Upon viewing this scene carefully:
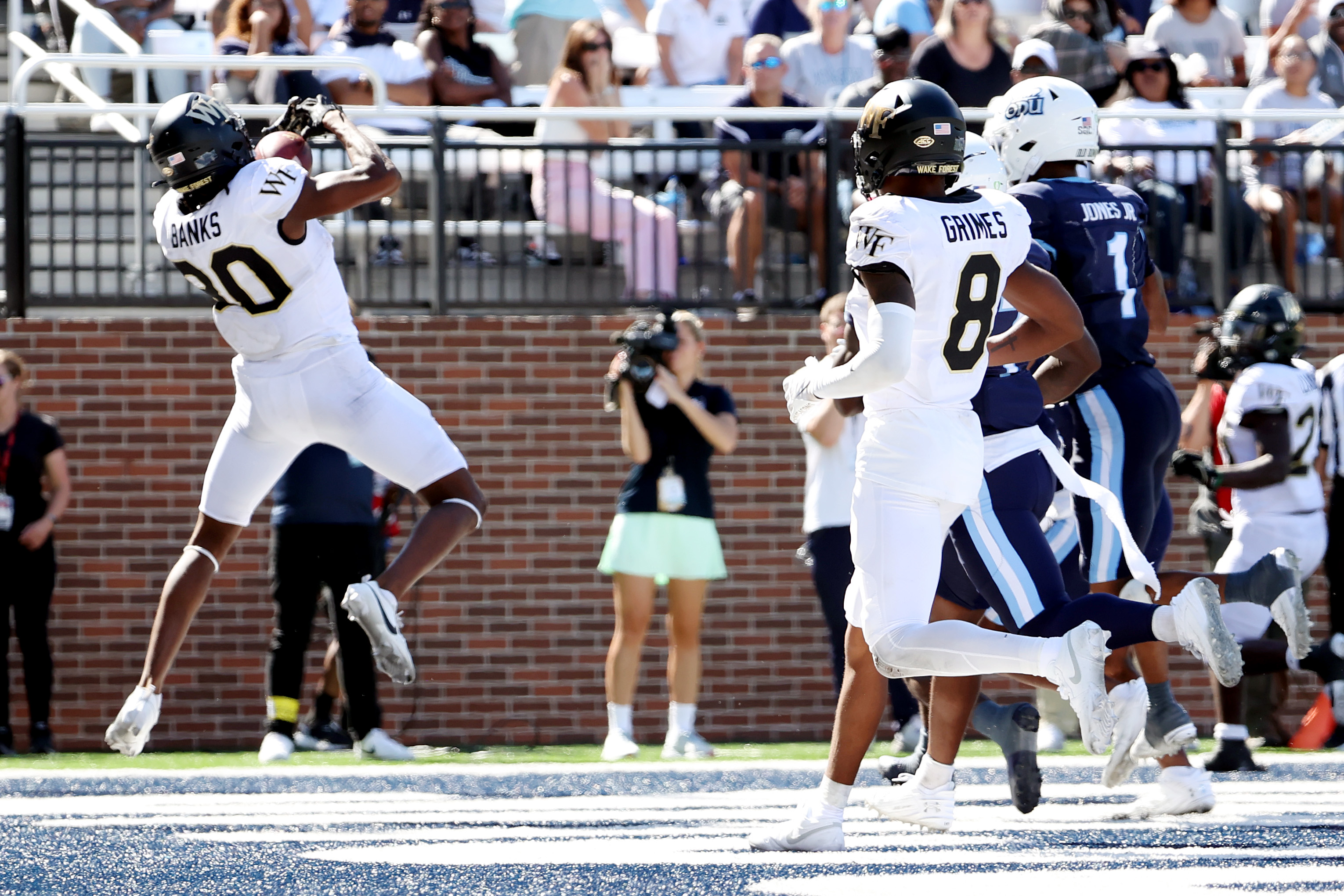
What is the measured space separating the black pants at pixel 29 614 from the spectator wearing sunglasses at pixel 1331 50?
830 centimetres

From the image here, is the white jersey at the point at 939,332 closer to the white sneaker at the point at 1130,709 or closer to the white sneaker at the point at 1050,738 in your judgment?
the white sneaker at the point at 1130,709

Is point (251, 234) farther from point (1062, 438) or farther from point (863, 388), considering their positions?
point (1062, 438)

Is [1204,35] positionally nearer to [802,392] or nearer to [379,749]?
[379,749]

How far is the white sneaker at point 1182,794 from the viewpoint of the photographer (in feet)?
19.9

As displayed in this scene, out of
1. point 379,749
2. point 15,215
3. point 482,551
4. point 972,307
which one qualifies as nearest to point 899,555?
point 972,307

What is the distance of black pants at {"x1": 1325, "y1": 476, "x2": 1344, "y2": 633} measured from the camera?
9.43 m

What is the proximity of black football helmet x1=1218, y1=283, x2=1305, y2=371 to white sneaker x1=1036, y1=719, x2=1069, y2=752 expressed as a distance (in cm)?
214

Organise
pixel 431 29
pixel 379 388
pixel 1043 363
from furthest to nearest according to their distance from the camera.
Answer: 1. pixel 431 29
2. pixel 379 388
3. pixel 1043 363

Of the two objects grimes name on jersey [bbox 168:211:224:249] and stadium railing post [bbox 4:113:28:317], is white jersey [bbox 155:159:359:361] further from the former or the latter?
stadium railing post [bbox 4:113:28:317]

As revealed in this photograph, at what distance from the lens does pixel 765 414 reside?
422 inches

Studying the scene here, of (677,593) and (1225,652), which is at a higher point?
(1225,652)

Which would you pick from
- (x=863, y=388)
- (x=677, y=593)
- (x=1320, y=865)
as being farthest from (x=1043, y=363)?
(x=677, y=593)

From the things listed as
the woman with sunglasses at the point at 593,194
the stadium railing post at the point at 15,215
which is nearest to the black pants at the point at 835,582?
the woman with sunglasses at the point at 593,194

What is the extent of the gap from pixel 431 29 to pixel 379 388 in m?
6.07
